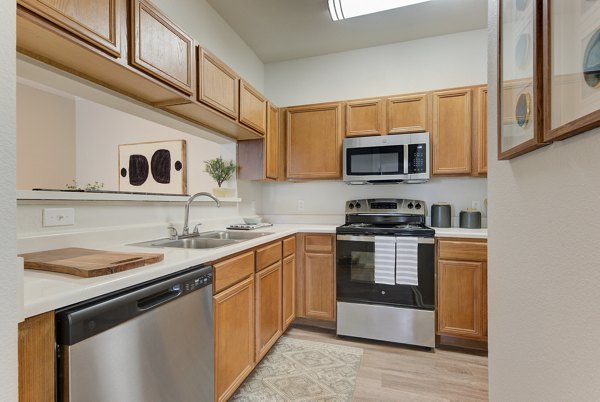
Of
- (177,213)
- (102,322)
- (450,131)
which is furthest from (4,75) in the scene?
(450,131)

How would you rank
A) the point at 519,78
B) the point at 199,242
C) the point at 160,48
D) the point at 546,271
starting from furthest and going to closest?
the point at 199,242, the point at 160,48, the point at 519,78, the point at 546,271

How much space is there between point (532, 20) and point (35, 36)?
1623 millimetres

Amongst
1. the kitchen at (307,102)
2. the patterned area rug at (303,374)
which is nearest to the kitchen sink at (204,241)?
the kitchen at (307,102)

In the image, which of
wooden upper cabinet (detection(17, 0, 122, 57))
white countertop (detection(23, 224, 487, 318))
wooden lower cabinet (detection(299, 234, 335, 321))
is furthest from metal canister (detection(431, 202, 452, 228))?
wooden upper cabinet (detection(17, 0, 122, 57))

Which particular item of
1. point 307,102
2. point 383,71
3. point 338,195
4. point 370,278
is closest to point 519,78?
point 370,278

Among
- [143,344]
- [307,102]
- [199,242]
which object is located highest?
[307,102]

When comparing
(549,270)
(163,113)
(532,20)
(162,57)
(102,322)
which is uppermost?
(162,57)

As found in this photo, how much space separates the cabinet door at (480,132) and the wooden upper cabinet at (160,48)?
2.32 metres

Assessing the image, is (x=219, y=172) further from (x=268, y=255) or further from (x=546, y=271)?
(x=546, y=271)

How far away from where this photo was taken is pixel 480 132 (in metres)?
2.48

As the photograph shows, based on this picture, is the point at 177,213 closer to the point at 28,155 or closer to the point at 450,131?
the point at 28,155

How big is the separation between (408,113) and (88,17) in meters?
2.40

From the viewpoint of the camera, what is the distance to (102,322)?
874mm

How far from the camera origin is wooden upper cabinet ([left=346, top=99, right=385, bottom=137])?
2.73 metres
